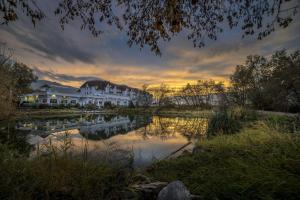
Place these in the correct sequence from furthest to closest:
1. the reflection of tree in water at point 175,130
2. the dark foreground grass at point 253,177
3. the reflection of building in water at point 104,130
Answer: the reflection of building in water at point 104,130 → the reflection of tree in water at point 175,130 → the dark foreground grass at point 253,177

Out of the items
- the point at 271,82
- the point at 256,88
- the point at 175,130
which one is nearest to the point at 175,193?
the point at 175,130

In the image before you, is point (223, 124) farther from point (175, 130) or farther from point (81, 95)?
point (81, 95)

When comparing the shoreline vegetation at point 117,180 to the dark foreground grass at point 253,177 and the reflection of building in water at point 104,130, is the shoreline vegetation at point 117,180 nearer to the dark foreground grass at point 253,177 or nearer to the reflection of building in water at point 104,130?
the dark foreground grass at point 253,177

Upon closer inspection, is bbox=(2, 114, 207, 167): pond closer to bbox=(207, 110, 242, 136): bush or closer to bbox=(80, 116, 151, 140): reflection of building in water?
bbox=(80, 116, 151, 140): reflection of building in water

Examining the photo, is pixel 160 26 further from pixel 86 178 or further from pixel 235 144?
pixel 235 144

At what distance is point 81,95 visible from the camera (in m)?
55.2

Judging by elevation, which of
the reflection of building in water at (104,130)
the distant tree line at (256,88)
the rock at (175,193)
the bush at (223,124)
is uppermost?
the distant tree line at (256,88)

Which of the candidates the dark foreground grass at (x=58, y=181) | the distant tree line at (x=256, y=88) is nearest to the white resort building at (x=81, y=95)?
the distant tree line at (x=256, y=88)

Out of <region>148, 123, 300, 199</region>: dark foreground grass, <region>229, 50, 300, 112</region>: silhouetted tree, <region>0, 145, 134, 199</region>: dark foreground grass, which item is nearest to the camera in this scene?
<region>148, 123, 300, 199</region>: dark foreground grass

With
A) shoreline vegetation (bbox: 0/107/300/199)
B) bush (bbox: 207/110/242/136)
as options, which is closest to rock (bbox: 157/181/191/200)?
shoreline vegetation (bbox: 0/107/300/199)

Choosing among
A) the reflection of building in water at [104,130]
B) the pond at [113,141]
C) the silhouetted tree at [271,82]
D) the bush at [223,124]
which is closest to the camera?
the pond at [113,141]

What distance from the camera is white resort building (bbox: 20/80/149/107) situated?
45772mm

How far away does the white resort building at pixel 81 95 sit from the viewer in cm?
4577

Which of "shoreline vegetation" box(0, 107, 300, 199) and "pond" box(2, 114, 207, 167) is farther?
"pond" box(2, 114, 207, 167)
